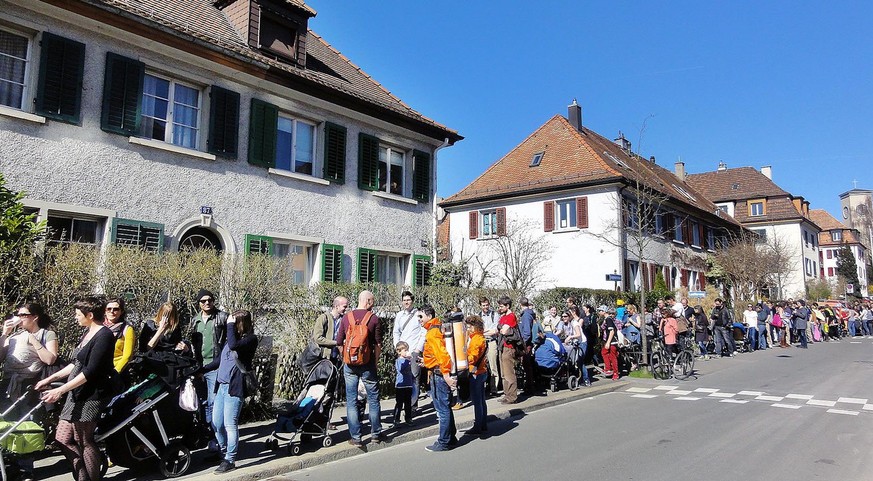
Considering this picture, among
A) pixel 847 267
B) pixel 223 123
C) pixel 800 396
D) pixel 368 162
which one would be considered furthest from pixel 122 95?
pixel 847 267

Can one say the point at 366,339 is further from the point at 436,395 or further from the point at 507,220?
the point at 507,220

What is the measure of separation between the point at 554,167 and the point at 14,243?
2739 cm

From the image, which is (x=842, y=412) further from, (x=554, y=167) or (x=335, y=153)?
(x=554, y=167)

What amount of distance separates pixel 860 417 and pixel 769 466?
4.39m

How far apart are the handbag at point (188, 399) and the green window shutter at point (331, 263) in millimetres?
8069

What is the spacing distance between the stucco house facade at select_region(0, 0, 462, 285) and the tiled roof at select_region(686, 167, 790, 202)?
4561 centimetres

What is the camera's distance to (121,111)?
444 inches

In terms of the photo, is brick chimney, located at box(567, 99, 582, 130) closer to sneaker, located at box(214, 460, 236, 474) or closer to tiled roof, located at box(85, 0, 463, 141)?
tiled roof, located at box(85, 0, 463, 141)

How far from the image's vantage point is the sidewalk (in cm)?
622

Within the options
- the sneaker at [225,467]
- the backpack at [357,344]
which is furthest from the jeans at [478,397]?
the sneaker at [225,467]

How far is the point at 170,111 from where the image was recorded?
12.3 meters

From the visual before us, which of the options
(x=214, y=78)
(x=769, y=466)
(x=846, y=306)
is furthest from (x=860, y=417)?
(x=846, y=306)

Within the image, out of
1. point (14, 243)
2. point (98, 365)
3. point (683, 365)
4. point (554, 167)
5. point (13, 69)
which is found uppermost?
point (554, 167)

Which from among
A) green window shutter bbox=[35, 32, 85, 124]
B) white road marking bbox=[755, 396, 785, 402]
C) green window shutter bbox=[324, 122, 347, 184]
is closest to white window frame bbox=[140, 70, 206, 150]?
green window shutter bbox=[35, 32, 85, 124]
